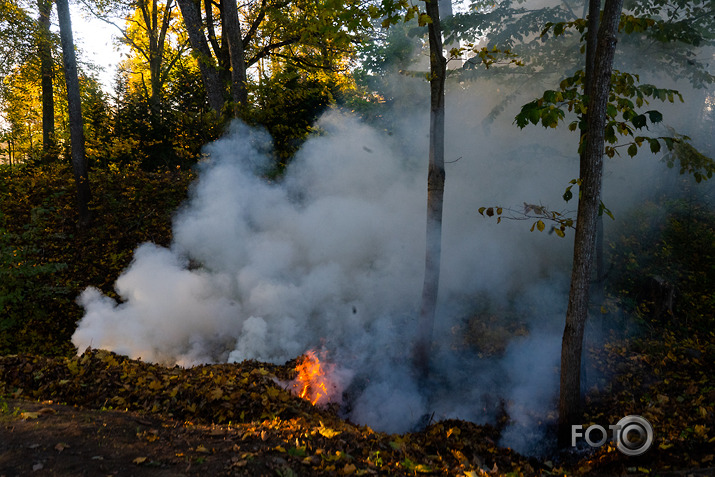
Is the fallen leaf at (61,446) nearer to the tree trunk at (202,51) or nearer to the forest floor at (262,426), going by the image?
the forest floor at (262,426)

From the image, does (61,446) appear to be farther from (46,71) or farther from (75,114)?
(46,71)

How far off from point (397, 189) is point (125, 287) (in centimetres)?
709

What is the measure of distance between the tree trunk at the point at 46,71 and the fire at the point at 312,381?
11846 mm

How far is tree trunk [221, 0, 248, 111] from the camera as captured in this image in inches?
417

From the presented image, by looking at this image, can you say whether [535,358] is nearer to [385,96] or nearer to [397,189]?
[397,189]

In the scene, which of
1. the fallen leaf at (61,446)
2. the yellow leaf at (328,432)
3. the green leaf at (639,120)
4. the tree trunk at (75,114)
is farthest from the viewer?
the tree trunk at (75,114)

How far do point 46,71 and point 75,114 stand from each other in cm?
538

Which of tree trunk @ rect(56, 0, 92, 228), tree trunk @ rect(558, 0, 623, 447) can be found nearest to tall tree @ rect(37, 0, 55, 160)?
tree trunk @ rect(56, 0, 92, 228)

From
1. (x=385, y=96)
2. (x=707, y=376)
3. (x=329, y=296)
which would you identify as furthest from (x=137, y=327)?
(x=385, y=96)

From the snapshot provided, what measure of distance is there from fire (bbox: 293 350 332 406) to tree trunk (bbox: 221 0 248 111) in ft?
24.4

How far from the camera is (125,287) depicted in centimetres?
859

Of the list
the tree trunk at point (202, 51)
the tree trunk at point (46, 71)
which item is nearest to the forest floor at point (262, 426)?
the tree trunk at point (202, 51)

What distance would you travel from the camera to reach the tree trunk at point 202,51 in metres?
10.8

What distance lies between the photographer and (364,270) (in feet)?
29.4
